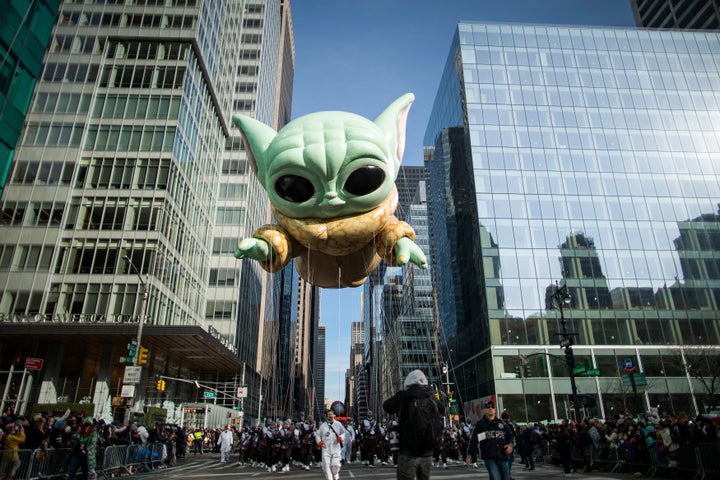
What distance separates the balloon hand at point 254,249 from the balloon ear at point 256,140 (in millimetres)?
1086

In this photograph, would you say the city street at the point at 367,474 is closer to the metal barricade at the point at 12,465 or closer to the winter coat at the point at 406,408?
the metal barricade at the point at 12,465

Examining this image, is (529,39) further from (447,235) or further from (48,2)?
(48,2)

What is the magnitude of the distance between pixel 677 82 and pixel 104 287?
59356 mm

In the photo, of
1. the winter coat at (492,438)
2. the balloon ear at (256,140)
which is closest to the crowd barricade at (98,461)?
the balloon ear at (256,140)

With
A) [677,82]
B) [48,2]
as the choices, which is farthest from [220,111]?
[677,82]

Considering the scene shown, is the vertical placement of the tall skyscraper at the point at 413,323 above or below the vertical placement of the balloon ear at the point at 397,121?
above

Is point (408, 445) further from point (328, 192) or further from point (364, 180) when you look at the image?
point (364, 180)

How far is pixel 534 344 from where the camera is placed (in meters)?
39.8

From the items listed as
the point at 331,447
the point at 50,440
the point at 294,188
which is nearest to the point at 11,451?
the point at 50,440

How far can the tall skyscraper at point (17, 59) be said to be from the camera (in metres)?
13.9

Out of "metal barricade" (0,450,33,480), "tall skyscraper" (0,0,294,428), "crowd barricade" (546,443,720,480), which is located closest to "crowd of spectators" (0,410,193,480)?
"metal barricade" (0,450,33,480)

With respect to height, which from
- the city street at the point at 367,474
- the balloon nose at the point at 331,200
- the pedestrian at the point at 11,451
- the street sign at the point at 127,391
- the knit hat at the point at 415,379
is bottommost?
the city street at the point at 367,474

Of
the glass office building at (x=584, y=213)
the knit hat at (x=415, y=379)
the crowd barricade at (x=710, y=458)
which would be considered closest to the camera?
the knit hat at (x=415, y=379)

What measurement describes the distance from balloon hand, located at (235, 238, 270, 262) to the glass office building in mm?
34183
